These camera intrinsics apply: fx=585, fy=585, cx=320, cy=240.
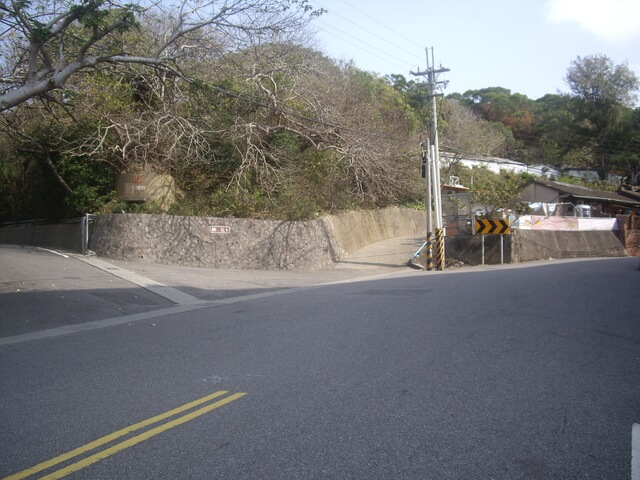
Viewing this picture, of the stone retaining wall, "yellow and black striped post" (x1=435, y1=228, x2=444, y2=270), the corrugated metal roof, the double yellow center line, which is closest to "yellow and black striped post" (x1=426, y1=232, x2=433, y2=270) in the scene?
"yellow and black striped post" (x1=435, y1=228, x2=444, y2=270)

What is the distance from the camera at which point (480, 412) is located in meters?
5.46

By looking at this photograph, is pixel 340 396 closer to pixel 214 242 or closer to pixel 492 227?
pixel 214 242

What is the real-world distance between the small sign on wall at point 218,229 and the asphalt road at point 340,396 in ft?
40.3

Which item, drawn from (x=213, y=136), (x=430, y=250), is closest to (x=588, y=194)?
(x=430, y=250)

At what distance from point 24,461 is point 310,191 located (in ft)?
83.6

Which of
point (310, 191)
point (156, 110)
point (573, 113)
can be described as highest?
point (573, 113)

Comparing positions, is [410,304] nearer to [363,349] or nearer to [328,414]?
[363,349]

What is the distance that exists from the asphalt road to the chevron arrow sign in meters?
17.5

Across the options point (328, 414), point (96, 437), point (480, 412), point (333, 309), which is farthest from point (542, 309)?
point (96, 437)

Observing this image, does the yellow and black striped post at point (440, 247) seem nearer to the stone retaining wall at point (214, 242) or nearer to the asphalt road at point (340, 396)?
the stone retaining wall at point (214, 242)

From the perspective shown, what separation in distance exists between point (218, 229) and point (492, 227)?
13429 mm

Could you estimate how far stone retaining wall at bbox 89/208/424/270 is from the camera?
22672 mm

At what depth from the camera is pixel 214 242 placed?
23.5 meters

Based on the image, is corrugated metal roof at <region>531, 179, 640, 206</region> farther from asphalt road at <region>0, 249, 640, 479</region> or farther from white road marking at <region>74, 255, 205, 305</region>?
asphalt road at <region>0, 249, 640, 479</region>
